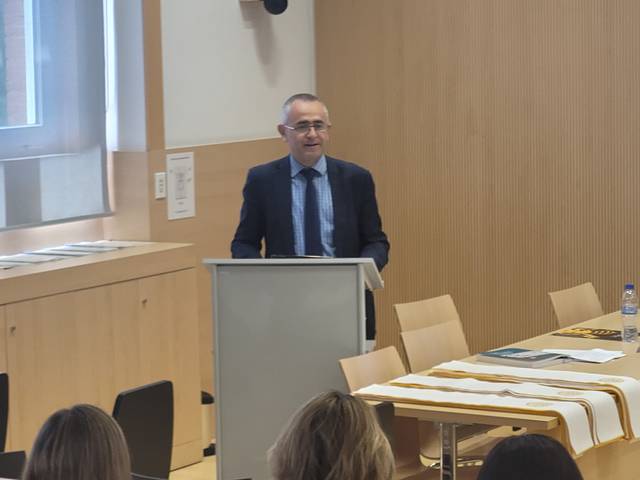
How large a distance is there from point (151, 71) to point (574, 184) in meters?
2.69

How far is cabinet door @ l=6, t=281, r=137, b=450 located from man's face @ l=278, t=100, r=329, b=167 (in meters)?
1.30

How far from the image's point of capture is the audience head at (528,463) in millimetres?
2838

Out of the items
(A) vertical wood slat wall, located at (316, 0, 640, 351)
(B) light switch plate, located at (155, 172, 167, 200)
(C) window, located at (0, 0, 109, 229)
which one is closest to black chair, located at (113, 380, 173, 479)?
(C) window, located at (0, 0, 109, 229)

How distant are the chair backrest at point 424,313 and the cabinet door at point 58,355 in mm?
1513

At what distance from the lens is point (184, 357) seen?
22.6 feet

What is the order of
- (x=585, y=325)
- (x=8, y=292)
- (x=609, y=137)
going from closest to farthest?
(x=8, y=292) → (x=585, y=325) → (x=609, y=137)

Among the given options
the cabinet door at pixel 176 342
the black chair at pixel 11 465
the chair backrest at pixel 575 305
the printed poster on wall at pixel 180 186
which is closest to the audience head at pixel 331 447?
the black chair at pixel 11 465

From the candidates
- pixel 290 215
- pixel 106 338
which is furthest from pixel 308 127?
pixel 106 338

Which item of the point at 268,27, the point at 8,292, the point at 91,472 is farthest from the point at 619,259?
the point at 91,472

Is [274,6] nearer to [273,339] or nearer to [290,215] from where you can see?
[290,215]

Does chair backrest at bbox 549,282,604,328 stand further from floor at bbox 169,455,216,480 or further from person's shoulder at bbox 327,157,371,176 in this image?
floor at bbox 169,455,216,480

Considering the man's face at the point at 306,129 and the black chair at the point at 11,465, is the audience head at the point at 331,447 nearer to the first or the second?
the black chair at the point at 11,465

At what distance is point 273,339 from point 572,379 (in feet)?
3.88

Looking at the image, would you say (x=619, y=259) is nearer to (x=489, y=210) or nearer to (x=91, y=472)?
(x=489, y=210)
